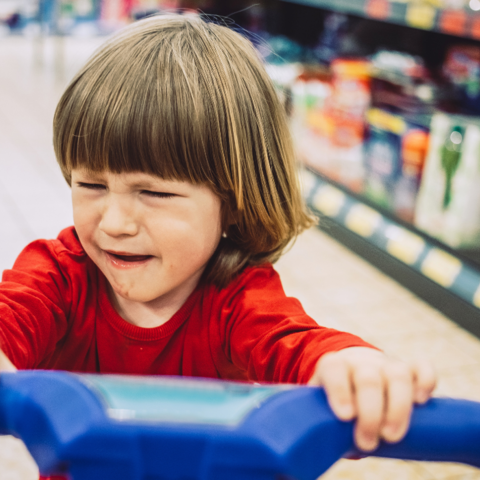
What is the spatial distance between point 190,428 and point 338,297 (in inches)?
59.5

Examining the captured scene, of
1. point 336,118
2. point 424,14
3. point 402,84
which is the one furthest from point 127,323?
point 336,118

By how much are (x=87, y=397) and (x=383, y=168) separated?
1.88 m

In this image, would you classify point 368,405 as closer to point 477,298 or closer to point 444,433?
point 444,433

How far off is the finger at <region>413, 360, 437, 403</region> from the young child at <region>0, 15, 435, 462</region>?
0.11m

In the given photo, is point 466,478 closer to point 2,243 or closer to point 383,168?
point 383,168

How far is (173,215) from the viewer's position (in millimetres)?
666

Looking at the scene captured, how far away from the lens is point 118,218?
2.07ft

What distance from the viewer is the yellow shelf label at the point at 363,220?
204cm

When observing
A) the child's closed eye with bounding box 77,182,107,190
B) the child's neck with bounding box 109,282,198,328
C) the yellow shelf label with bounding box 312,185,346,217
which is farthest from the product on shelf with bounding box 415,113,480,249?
the child's closed eye with bounding box 77,182,107,190

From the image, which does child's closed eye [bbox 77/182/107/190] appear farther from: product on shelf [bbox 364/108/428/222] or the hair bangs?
product on shelf [bbox 364/108/428/222]

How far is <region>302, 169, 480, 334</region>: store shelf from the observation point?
5.42 feet

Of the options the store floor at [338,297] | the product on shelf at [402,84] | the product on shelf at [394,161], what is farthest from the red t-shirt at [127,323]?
the product on shelf at [402,84]

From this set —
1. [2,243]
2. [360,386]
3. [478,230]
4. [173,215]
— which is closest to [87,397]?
[360,386]

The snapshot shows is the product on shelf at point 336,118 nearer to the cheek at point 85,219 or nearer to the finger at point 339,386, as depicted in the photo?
the cheek at point 85,219
